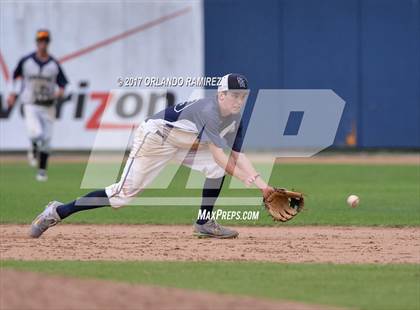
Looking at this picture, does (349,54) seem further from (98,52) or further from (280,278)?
(280,278)

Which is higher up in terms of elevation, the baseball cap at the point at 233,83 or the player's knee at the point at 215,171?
the baseball cap at the point at 233,83

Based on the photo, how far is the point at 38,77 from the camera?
21094mm

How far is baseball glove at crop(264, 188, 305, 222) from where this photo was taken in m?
11.5

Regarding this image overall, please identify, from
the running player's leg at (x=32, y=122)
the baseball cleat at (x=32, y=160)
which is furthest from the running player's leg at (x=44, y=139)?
the baseball cleat at (x=32, y=160)

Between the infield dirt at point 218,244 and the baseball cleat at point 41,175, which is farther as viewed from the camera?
the baseball cleat at point 41,175

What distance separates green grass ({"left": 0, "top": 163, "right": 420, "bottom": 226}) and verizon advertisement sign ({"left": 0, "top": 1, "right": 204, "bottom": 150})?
80.8 inches

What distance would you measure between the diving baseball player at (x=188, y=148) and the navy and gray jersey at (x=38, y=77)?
9.30 meters

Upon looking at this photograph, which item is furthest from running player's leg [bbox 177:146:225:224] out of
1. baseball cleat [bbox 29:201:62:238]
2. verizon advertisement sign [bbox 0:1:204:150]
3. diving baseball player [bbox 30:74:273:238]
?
verizon advertisement sign [bbox 0:1:204:150]

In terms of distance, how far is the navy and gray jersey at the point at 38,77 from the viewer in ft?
68.9

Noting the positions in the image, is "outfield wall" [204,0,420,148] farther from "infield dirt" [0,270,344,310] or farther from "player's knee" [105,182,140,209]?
"infield dirt" [0,270,344,310]

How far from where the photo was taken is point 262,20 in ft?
87.6

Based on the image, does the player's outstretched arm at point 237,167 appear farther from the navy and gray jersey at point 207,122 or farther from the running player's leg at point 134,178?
the running player's leg at point 134,178

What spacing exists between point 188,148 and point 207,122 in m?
0.66

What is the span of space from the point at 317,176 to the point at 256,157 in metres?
3.65
